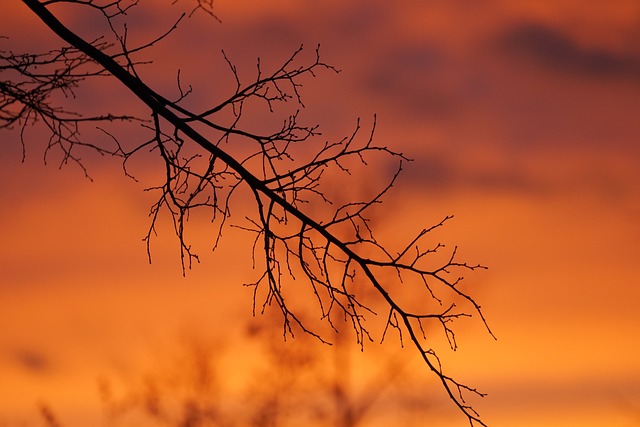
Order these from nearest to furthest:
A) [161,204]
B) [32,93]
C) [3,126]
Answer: [3,126]
[32,93]
[161,204]

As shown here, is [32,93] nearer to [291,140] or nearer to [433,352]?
[291,140]

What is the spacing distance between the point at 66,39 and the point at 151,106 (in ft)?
1.92

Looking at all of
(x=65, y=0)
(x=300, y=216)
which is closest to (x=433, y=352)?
(x=300, y=216)

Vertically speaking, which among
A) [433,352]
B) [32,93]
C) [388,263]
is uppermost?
[32,93]

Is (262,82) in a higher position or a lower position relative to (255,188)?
higher

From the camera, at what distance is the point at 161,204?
5789 mm

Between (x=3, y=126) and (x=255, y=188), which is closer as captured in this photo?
(x=3, y=126)

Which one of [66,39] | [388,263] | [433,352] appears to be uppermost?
[66,39]

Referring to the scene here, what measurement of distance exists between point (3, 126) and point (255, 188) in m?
1.41

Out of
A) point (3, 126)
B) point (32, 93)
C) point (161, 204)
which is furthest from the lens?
point (161, 204)

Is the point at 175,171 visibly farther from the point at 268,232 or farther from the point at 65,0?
the point at 65,0

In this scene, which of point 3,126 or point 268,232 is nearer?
point 3,126

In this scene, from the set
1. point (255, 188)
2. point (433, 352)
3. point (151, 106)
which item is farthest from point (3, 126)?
point (433, 352)

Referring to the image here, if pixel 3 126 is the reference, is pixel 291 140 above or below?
above
